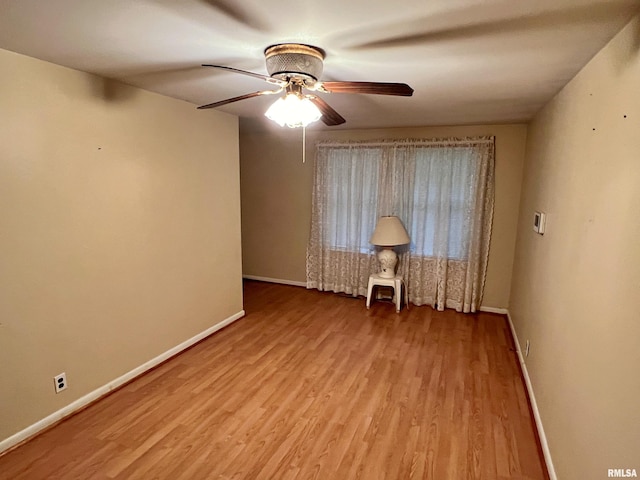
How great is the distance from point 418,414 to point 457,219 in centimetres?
245

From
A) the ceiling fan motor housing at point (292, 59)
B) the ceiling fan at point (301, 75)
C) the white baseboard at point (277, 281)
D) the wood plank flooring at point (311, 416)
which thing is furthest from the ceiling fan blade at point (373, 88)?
the white baseboard at point (277, 281)

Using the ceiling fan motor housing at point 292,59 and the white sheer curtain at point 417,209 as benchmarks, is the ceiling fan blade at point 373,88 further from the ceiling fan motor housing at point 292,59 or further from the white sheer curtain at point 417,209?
the white sheer curtain at point 417,209

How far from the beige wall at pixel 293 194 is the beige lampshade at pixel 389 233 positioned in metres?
1.03

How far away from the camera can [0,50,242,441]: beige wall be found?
1997mm

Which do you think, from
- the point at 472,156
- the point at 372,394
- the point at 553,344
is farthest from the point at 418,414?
the point at 472,156

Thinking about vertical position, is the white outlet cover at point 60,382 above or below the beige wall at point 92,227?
below

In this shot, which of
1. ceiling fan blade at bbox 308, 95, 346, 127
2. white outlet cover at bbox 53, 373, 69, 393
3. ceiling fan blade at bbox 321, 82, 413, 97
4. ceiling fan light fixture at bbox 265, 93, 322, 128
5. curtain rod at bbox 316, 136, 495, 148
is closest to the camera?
ceiling fan blade at bbox 321, 82, 413, 97

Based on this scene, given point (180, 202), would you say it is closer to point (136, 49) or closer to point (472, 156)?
point (136, 49)

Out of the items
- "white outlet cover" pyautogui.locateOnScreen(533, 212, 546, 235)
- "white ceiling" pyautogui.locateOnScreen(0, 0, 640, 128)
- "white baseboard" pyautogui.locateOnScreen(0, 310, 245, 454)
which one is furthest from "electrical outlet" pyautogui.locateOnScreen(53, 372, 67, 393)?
"white outlet cover" pyautogui.locateOnScreen(533, 212, 546, 235)

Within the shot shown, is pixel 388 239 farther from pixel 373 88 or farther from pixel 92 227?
pixel 92 227

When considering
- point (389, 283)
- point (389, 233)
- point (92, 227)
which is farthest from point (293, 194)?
point (92, 227)

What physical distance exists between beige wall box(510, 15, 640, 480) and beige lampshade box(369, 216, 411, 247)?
175 centimetres

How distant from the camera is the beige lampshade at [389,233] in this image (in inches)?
162

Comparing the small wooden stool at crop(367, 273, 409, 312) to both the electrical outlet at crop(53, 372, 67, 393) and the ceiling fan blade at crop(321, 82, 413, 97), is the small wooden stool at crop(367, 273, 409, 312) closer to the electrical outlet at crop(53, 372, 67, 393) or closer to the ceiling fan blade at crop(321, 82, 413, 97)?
the ceiling fan blade at crop(321, 82, 413, 97)
